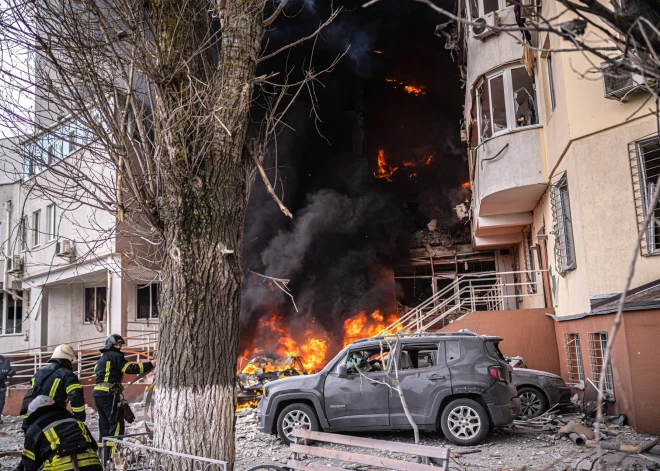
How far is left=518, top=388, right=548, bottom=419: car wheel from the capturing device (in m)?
10.3

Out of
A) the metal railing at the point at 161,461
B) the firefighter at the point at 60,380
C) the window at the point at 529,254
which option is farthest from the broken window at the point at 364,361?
the window at the point at 529,254

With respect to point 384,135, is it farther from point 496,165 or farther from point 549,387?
point 549,387

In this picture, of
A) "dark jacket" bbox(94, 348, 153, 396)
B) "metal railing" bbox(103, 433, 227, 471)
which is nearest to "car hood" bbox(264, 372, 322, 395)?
"dark jacket" bbox(94, 348, 153, 396)

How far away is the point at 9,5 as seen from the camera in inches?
197

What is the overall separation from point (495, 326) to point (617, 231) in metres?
4.94

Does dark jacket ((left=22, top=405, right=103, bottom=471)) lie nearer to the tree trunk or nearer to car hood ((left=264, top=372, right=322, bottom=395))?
the tree trunk

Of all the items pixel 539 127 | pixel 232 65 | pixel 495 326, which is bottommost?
pixel 495 326

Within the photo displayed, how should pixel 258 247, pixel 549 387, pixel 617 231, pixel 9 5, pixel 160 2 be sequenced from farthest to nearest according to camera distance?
pixel 258 247 → pixel 549 387 → pixel 617 231 → pixel 160 2 → pixel 9 5

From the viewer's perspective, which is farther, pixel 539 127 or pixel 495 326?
pixel 495 326

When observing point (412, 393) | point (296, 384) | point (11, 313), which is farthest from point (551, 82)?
point (11, 313)

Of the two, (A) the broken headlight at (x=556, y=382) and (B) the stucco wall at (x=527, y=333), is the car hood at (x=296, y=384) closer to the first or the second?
(A) the broken headlight at (x=556, y=382)

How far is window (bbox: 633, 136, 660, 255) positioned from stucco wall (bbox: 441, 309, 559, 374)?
4.67m

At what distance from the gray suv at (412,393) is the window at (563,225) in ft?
10.4

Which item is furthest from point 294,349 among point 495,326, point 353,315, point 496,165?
point 496,165
